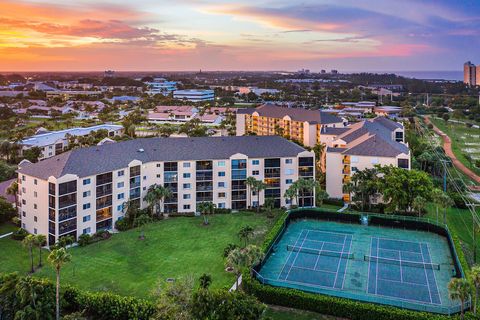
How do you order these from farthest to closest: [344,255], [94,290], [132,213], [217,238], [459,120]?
[459,120], [132,213], [217,238], [344,255], [94,290]

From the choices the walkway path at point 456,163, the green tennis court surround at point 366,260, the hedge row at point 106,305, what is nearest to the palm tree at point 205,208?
the green tennis court surround at point 366,260

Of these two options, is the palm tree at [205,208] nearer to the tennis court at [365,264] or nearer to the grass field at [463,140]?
the tennis court at [365,264]

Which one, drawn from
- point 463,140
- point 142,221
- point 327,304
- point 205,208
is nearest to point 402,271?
point 327,304

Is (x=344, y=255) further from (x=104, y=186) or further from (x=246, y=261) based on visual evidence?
(x=104, y=186)

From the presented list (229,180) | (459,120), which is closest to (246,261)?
(229,180)

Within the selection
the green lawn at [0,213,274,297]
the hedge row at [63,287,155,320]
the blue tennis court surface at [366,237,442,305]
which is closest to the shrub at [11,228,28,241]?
the green lawn at [0,213,274,297]

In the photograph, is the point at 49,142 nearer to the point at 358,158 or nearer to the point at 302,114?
the point at 302,114

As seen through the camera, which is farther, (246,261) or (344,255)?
(344,255)
